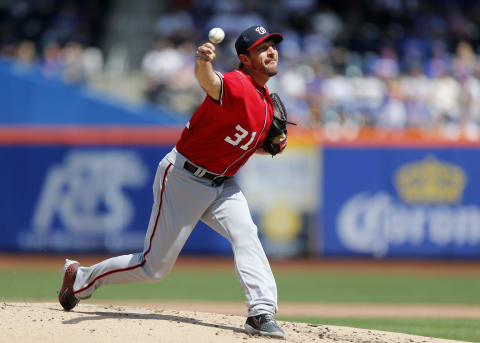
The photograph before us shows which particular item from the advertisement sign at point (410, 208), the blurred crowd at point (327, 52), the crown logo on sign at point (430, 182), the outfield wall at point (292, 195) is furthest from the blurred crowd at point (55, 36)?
the crown logo on sign at point (430, 182)

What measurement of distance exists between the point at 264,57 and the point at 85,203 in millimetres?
7856

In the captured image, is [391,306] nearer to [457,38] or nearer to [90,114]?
[90,114]

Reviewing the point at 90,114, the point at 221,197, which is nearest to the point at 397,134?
the point at 90,114

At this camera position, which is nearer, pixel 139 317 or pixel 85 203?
pixel 139 317

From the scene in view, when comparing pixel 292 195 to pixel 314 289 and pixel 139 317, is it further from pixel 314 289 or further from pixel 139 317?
pixel 139 317

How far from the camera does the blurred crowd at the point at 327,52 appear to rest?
12859mm

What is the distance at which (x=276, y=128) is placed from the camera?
522cm

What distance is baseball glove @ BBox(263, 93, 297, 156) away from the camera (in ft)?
17.1

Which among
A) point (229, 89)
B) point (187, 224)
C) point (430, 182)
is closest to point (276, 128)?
point (229, 89)

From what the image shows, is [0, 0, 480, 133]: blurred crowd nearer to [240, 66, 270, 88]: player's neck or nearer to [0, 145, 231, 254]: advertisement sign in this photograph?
[0, 145, 231, 254]: advertisement sign

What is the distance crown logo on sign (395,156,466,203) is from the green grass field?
1334 millimetres

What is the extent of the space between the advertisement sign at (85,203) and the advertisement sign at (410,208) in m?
1.94

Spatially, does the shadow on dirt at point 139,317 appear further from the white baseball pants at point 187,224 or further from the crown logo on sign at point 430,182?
the crown logo on sign at point 430,182

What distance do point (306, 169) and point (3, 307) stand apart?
737cm
